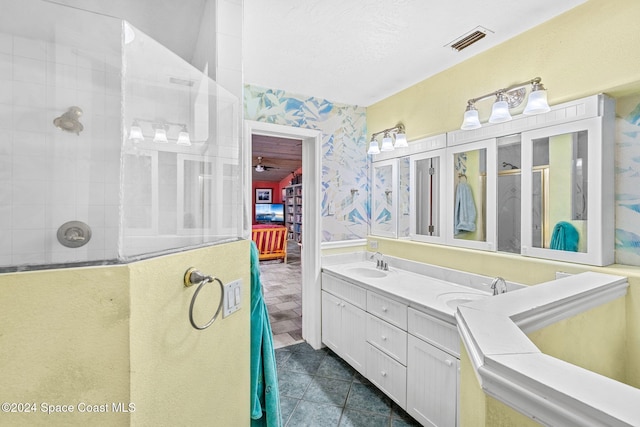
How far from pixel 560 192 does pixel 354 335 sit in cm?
169

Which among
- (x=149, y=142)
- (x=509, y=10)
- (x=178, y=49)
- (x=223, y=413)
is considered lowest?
(x=223, y=413)

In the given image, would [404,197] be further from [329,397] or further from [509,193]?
[329,397]

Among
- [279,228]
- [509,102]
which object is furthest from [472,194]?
[279,228]

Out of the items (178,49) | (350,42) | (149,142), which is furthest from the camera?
(350,42)

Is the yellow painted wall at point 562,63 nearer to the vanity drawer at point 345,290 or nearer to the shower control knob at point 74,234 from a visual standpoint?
the vanity drawer at point 345,290

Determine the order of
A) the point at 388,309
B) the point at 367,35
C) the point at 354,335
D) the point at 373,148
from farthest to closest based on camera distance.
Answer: the point at 373,148 → the point at 354,335 → the point at 388,309 → the point at 367,35

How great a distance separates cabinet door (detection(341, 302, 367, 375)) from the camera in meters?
2.16

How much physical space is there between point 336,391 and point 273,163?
22.3ft

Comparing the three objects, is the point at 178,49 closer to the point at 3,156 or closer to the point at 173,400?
the point at 3,156

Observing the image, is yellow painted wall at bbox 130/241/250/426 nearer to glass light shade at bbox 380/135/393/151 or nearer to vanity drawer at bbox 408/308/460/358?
vanity drawer at bbox 408/308/460/358

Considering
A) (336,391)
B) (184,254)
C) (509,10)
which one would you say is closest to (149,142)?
(184,254)

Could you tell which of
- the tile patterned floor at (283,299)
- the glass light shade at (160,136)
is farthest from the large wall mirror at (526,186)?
the glass light shade at (160,136)

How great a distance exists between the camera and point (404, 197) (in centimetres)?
264

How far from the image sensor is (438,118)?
2.27 m
